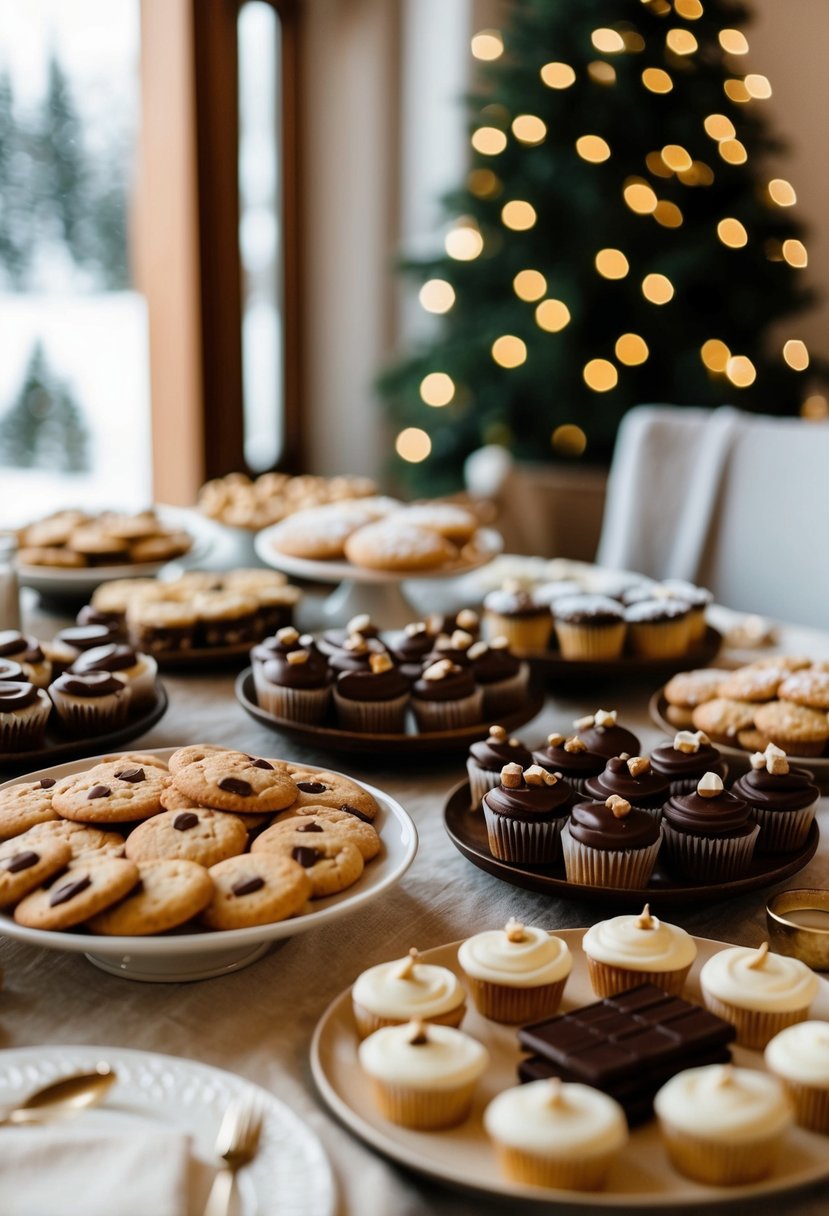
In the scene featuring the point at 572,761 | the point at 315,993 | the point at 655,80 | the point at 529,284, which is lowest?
the point at 315,993

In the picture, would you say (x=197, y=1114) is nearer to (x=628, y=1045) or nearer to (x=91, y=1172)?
(x=91, y=1172)

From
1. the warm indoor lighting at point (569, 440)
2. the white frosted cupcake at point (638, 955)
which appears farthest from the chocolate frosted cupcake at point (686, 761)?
the warm indoor lighting at point (569, 440)

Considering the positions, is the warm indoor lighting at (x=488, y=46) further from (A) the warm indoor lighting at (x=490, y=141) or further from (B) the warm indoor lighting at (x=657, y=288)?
(B) the warm indoor lighting at (x=657, y=288)

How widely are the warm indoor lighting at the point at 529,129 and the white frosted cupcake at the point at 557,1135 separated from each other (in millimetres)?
3860

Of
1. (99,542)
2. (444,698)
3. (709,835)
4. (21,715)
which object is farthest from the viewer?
(99,542)

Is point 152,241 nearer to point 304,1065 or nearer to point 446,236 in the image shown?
point 446,236

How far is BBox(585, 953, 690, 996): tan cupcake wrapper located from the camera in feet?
2.88

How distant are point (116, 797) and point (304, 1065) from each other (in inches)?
12.9

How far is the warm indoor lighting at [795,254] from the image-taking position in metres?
4.22

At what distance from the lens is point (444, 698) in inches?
56.3

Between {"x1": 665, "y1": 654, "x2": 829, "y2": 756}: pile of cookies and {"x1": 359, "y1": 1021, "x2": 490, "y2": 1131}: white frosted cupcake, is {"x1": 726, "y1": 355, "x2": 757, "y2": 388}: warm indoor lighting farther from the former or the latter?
{"x1": 359, "y1": 1021, "x2": 490, "y2": 1131}: white frosted cupcake

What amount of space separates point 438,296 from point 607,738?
3390 mm

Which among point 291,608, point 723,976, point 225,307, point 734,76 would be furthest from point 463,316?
point 723,976

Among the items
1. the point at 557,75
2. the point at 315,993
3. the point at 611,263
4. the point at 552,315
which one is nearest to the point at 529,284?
the point at 552,315
